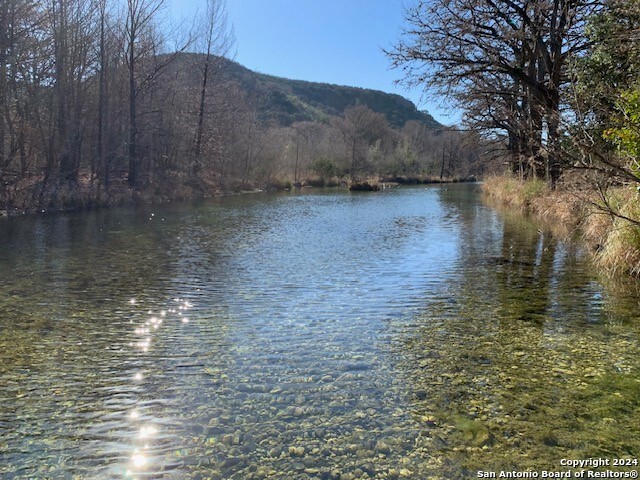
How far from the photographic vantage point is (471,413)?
11.3ft

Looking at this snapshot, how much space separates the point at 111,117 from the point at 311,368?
25.3m

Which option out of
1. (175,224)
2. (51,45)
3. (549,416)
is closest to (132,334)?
(549,416)

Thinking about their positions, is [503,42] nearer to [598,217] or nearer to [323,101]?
[598,217]

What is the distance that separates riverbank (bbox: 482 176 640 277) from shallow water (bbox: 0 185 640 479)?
532 mm

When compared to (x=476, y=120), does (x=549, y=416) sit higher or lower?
lower

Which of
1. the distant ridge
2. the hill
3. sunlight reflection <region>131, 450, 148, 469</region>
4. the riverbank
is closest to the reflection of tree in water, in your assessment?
the riverbank

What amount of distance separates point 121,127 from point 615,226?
26.3 meters

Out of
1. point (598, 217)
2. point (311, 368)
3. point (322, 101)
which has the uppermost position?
point (322, 101)

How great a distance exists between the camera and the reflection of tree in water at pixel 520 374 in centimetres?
304

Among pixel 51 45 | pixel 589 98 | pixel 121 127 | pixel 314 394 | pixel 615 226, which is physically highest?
pixel 51 45

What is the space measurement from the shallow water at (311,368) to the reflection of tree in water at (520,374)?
0.06ft

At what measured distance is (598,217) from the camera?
9.90 m

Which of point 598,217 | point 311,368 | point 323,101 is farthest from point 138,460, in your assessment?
Answer: point 323,101

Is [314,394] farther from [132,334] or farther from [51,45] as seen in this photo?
[51,45]
